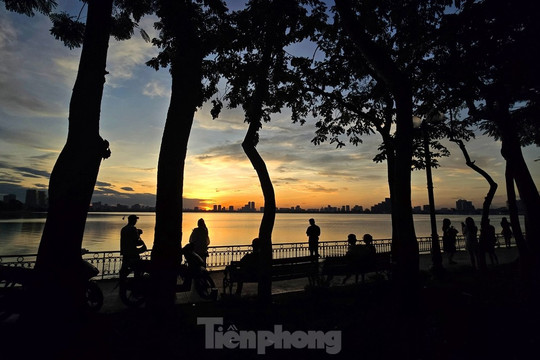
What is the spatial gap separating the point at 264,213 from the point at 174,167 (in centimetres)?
411

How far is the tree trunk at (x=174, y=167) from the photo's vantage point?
429 cm

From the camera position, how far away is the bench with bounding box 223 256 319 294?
8.41 metres

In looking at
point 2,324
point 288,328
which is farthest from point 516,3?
point 2,324

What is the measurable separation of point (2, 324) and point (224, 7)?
328 inches

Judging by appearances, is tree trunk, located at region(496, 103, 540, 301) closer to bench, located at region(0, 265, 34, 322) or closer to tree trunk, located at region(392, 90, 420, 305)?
tree trunk, located at region(392, 90, 420, 305)

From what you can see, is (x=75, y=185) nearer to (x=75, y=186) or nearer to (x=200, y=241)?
(x=75, y=186)

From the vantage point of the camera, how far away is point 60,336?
440 cm

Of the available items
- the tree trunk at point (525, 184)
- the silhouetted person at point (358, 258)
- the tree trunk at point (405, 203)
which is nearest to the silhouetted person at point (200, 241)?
the silhouetted person at point (358, 258)

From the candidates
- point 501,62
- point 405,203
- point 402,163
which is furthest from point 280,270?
point 501,62

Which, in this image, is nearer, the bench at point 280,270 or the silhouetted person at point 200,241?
the bench at point 280,270

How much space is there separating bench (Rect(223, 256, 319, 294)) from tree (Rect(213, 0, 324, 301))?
86 centimetres

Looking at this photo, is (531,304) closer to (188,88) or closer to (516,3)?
(516,3)

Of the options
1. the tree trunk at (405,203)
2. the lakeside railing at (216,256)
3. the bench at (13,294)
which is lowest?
the lakeside railing at (216,256)

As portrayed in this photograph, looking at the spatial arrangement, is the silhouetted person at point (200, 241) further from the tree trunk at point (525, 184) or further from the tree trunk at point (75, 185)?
the tree trunk at point (525, 184)
